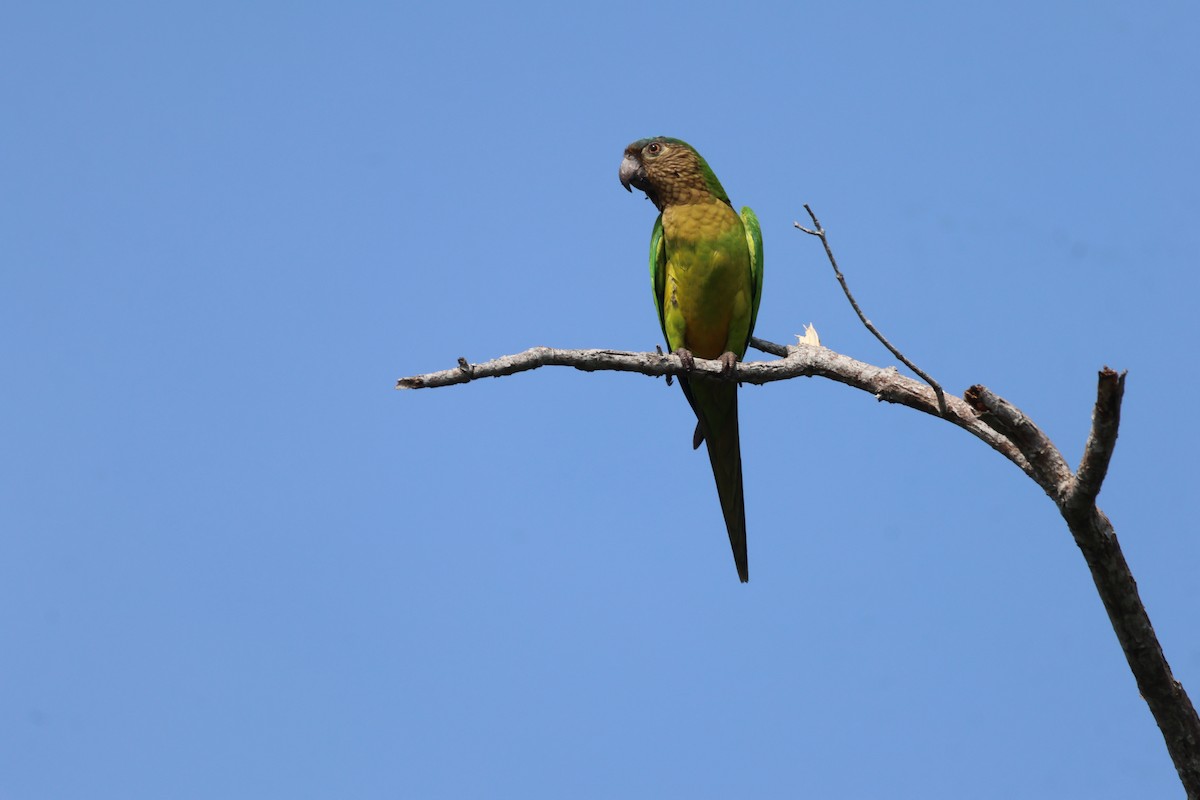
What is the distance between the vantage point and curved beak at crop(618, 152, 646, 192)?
808 centimetres

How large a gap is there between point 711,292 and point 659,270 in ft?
1.73

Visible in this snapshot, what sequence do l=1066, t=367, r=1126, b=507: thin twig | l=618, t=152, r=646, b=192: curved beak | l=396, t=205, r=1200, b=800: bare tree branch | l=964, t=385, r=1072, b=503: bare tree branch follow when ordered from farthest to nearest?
l=618, t=152, r=646, b=192: curved beak < l=964, t=385, r=1072, b=503: bare tree branch < l=396, t=205, r=1200, b=800: bare tree branch < l=1066, t=367, r=1126, b=507: thin twig

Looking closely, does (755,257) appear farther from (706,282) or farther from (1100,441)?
(1100,441)

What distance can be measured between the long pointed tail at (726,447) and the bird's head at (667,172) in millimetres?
1518

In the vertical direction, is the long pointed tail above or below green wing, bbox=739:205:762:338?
below

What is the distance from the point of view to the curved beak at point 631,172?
8.08 m

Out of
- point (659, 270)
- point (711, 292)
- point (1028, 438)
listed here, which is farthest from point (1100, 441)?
point (659, 270)

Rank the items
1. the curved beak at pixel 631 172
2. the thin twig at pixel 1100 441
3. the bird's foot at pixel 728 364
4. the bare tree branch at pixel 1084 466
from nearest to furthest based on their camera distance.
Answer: the thin twig at pixel 1100 441, the bare tree branch at pixel 1084 466, the bird's foot at pixel 728 364, the curved beak at pixel 631 172

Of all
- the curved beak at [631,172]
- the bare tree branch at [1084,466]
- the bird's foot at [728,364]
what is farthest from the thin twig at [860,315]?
the curved beak at [631,172]

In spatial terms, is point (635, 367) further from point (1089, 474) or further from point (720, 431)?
point (1089, 474)

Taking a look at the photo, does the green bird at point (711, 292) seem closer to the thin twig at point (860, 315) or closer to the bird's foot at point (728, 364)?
the bird's foot at point (728, 364)

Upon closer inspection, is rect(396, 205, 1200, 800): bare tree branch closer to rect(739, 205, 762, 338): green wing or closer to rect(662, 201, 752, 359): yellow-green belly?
rect(662, 201, 752, 359): yellow-green belly

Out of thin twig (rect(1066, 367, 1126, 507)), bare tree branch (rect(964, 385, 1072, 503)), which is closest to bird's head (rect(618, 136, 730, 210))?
bare tree branch (rect(964, 385, 1072, 503))

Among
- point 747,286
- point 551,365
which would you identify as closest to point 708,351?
point 747,286
